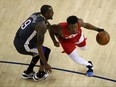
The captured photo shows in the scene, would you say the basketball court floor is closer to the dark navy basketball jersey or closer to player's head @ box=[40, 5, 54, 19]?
the dark navy basketball jersey

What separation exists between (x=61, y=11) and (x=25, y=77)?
148 centimetres

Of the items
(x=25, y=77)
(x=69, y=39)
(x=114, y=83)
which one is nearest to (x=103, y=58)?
(x=114, y=83)

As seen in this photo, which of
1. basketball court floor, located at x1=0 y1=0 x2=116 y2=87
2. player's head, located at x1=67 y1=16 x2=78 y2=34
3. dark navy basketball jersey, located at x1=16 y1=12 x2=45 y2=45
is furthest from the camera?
basketball court floor, located at x1=0 y1=0 x2=116 y2=87

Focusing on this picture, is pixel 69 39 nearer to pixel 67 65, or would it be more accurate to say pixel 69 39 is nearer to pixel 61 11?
pixel 67 65

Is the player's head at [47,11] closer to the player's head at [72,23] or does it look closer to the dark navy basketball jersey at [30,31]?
the dark navy basketball jersey at [30,31]

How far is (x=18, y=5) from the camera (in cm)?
500

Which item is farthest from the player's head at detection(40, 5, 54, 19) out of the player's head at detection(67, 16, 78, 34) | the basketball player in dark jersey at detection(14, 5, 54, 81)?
the player's head at detection(67, 16, 78, 34)

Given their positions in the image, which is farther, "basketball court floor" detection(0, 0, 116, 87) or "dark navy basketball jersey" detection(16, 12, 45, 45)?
"basketball court floor" detection(0, 0, 116, 87)

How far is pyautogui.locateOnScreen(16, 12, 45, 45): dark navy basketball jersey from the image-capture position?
3.30m

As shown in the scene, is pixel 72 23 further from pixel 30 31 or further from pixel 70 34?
pixel 30 31

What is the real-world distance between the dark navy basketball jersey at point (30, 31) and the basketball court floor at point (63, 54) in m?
0.79

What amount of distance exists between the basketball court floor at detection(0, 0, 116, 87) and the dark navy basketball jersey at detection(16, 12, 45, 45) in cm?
79

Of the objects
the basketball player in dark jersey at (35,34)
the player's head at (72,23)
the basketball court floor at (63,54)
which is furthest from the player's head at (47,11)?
the basketball court floor at (63,54)

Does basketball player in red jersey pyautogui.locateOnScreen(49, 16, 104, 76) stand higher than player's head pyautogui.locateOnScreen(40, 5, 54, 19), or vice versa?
player's head pyautogui.locateOnScreen(40, 5, 54, 19)
